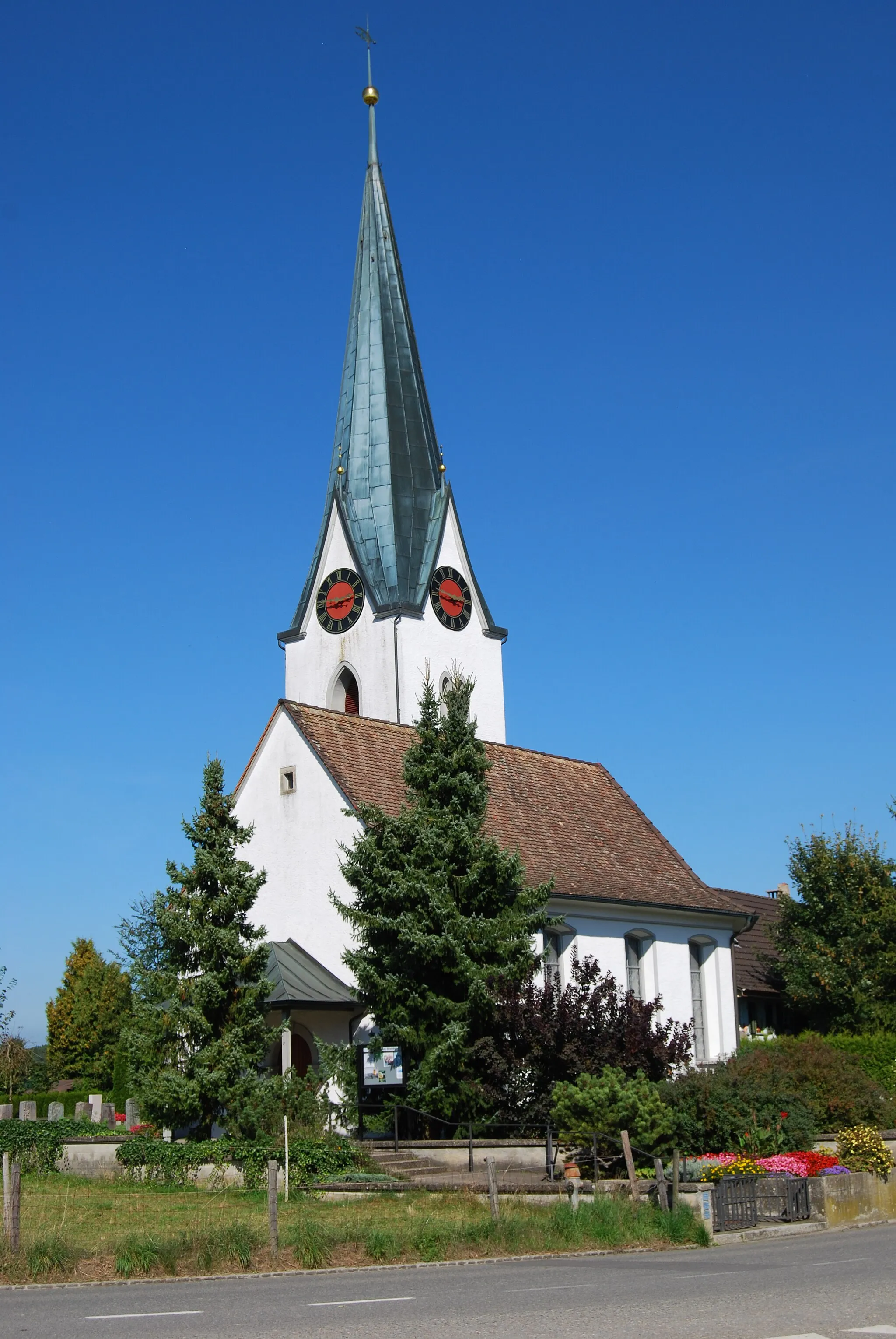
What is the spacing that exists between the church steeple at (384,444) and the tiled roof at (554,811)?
10155 millimetres

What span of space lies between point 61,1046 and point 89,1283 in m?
61.1

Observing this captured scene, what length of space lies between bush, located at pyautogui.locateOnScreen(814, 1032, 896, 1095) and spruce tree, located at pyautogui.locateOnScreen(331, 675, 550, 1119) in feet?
32.7

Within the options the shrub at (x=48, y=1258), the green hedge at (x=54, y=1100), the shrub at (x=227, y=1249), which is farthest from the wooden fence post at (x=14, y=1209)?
the green hedge at (x=54, y=1100)

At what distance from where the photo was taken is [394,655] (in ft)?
153

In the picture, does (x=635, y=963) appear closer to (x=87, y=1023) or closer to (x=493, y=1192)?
(x=493, y=1192)

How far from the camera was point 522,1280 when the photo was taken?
1373 cm

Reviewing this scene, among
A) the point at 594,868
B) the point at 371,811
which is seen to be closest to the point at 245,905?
the point at 371,811

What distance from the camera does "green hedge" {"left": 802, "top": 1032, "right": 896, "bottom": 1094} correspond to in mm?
32969

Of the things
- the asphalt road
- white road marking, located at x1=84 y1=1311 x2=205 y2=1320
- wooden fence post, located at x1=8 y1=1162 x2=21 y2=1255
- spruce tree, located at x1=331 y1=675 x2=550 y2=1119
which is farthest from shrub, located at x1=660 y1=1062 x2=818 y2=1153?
white road marking, located at x1=84 y1=1311 x2=205 y2=1320

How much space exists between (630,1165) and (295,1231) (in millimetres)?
4977

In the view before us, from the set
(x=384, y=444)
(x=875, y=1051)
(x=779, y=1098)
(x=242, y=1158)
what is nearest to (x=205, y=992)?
(x=242, y=1158)

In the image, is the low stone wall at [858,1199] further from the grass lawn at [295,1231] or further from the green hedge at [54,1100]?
the green hedge at [54,1100]

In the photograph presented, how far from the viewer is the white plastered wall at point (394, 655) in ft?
152

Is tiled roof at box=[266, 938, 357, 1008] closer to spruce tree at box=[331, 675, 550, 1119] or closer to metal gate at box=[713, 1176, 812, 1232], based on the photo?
spruce tree at box=[331, 675, 550, 1119]
